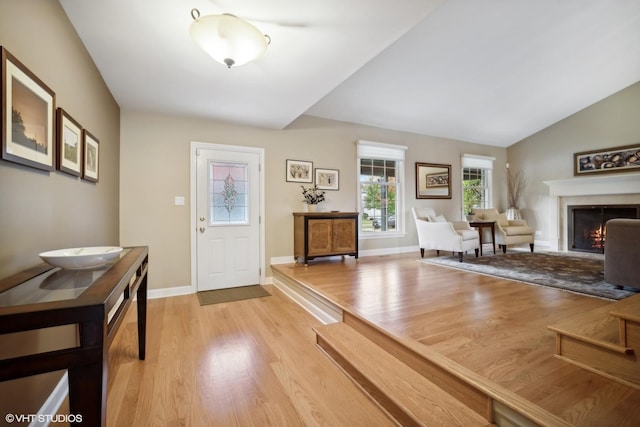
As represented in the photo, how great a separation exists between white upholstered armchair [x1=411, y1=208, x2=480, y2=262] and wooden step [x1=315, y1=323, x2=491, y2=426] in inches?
116

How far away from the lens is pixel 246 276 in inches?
152

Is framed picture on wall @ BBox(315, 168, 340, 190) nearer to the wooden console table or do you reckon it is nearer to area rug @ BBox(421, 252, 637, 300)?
area rug @ BBox(421, 252, 637, 300)

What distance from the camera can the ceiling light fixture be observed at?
1703 millimetres

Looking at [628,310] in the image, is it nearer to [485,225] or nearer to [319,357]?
[319,357]

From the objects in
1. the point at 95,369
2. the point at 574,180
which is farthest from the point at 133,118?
the point at 574,180

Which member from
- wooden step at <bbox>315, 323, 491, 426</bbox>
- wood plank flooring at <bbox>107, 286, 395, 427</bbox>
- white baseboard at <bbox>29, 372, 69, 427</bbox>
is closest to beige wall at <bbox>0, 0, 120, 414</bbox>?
white baseboard at <bbox>29, 372, 69, 427</bbox>

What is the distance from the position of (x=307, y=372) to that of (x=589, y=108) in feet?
24.0

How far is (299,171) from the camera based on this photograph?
4262 mm

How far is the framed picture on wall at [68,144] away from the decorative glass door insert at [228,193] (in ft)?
5.62

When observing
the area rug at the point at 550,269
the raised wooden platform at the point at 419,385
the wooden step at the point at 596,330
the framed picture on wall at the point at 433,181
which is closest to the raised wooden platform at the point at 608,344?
the wooden step at the point at 596,330

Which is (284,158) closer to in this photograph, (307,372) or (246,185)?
(246,185)

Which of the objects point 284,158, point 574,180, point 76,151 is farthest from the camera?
point 574,180

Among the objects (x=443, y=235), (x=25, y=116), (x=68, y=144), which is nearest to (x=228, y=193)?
(x=68, y=144)

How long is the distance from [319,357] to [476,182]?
6016mm
